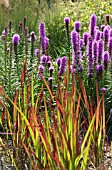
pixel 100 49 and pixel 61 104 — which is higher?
pixel 100 49

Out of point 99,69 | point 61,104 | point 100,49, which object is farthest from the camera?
point 99,69

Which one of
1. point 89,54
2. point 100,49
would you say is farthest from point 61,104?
point 89,54

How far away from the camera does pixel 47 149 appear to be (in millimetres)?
2693

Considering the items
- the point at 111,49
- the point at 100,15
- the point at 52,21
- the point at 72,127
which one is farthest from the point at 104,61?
the point at 52,21

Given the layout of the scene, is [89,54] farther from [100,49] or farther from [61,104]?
[61,104]

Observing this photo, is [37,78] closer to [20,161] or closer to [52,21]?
[20,161]

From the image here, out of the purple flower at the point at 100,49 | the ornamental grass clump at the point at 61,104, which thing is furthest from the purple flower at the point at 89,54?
the purple flower at the point at 100,49

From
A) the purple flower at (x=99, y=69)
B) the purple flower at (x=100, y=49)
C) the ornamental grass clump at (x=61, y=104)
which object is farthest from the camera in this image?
the purple flower at (x=99, y=69)

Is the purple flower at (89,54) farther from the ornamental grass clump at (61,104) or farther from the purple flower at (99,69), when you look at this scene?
the purple flower at (99,69)

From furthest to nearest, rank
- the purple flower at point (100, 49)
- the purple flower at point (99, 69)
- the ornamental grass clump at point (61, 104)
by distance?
the purple flower at point (99, 69) → the purple flower at point (100, 49) → the ornamental grass clump at point (61, 104)

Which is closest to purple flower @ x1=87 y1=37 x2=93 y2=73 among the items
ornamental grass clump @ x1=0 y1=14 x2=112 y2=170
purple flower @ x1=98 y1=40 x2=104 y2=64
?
ornamental grass clump @ x1=0 y1=14 x2=112 y2=170

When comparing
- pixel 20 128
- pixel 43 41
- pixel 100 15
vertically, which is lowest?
pixel 20 128

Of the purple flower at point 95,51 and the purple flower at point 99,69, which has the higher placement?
the purple flower at point 95,51

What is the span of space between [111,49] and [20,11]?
575 centimetres
